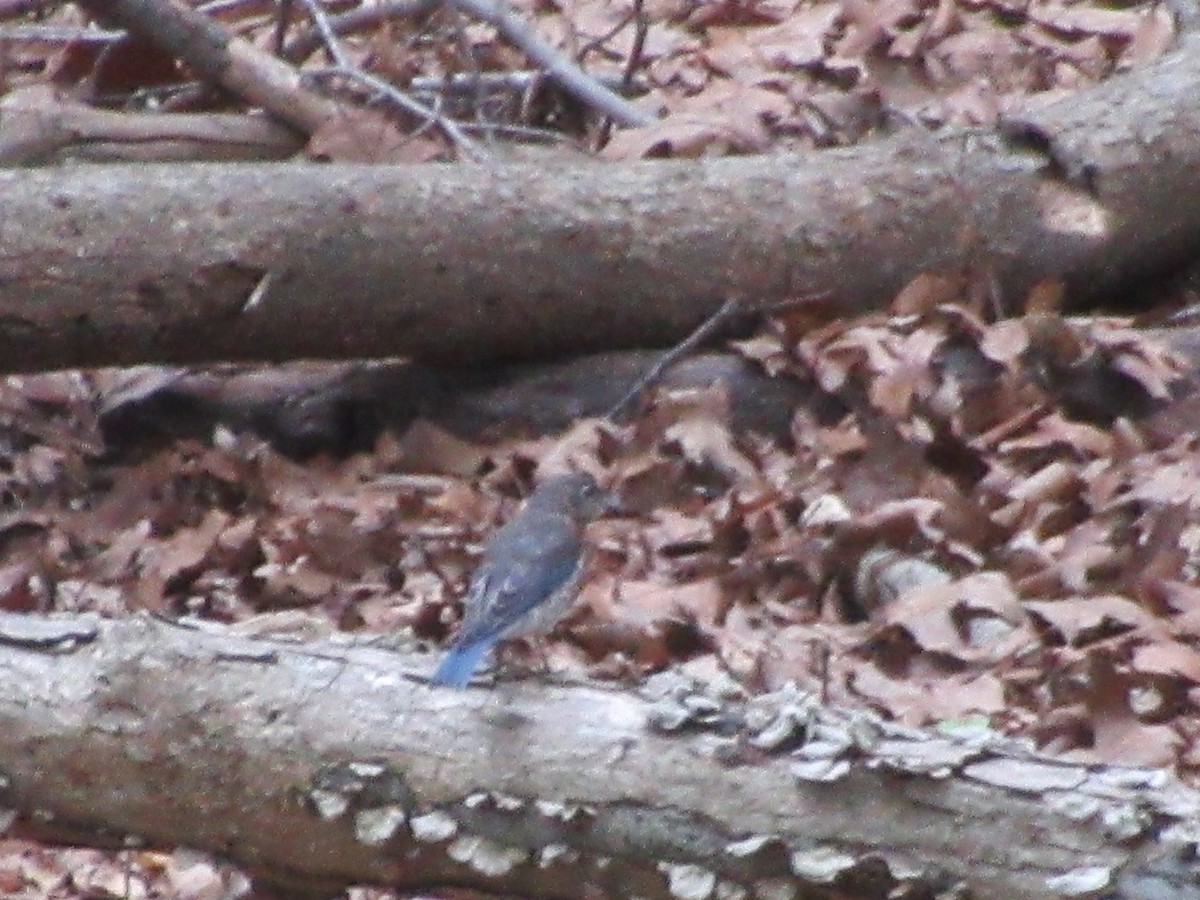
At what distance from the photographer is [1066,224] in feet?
21.1

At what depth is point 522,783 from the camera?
305 cm

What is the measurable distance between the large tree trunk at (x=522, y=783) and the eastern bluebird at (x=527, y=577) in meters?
0.13

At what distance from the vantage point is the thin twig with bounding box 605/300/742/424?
6.19 m

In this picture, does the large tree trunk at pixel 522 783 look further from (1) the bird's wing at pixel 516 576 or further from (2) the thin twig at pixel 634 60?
(2) the thin twig at pixel 634 60

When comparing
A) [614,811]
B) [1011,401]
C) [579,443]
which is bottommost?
[579,443]

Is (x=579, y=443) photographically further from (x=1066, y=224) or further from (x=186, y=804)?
(x=186, y=804)

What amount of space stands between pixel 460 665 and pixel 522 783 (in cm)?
27

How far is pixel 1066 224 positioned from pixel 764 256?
0.94 metres

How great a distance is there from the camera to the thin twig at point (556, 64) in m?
7.59

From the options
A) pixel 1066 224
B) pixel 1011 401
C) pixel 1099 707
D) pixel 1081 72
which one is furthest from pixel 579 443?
pixel 1081 72

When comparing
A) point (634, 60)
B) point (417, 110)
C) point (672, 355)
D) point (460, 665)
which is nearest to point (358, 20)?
point (417, 110)

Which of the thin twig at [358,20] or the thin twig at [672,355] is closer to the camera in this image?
the thin twig at [672,355]

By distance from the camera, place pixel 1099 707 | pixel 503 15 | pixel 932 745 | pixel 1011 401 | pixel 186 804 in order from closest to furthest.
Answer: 1. pixel 932 745
2. pixel 186 804
3. pixel 1099 707
4. pixel 1011 401
5. pixel 503 15

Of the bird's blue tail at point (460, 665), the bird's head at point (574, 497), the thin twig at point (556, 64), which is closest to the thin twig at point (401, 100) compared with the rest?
the thin twig at point (556, 64)
